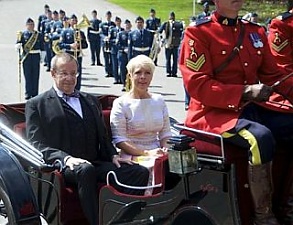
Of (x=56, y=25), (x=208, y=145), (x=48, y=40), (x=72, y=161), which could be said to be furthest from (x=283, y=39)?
(x=48, y=40)

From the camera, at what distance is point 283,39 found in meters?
4.05

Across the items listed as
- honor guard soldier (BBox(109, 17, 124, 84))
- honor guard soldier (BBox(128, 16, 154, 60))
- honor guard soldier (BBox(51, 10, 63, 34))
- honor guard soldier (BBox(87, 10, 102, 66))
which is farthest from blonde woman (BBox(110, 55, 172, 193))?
honor guard soldier (BBox(87, 10, 102, 66))

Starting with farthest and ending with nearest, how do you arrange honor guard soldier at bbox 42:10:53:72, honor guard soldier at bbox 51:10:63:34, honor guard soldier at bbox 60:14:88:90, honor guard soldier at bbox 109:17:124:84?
honor guard soldier at bbox 42:10:53:72 < honor guard soldier at bbox 51:10:63:34 < honor guard soldier at bbox 109:17:124:84 < honor guard soldier at bbox 60:14:88:90

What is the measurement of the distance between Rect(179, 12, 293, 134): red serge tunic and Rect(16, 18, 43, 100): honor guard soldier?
11284mm

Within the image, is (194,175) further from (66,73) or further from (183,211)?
(66,73)

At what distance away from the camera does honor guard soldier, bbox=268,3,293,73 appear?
4031 millimetres

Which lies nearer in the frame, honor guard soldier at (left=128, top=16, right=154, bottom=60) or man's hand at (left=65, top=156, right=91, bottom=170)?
man's hand at (left=65, top=156, right=91, bottom=170)

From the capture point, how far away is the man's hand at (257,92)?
344 cm

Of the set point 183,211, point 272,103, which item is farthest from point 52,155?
point 272,103

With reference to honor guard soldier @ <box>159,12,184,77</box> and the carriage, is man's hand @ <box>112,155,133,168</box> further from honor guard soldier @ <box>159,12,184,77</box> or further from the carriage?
honor guard soldier @ <box>159,12,184,77</box>

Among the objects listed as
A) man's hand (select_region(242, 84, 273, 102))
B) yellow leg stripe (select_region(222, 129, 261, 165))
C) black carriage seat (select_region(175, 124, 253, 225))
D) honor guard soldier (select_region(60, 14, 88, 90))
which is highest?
man's hand (select_region(242, 84, 273, 102))

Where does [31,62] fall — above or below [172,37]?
below

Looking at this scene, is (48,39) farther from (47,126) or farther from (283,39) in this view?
(283,39)

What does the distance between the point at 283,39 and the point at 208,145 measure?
0.82 m
